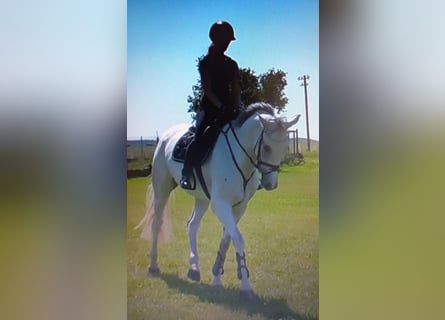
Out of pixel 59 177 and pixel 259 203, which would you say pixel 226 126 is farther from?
pixel 59 177

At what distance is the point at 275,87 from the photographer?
1.37m

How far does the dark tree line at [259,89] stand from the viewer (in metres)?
1.37

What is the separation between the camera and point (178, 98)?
1395 mm

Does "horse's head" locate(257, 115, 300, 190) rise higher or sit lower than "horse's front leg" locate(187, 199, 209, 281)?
higher

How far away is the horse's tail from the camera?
1.39 metres

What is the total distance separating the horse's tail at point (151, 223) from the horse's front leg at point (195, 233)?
0.06m

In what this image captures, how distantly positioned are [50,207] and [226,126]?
0.55 meters

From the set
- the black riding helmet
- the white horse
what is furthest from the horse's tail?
the black riding helmet

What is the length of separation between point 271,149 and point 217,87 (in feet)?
0.78

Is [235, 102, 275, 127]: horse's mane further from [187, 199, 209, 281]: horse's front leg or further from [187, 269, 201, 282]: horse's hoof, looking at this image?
[187, 269, 201, 282]: horse's hoof

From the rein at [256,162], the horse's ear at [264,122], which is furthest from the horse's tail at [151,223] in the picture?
the horse's ear at [264,122]

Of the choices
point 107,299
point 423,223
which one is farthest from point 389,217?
point 107,299

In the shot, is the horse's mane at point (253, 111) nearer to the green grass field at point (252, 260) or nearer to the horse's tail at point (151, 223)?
the green grass field at point (252, 260)

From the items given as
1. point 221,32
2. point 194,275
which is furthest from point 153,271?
point 221,32
